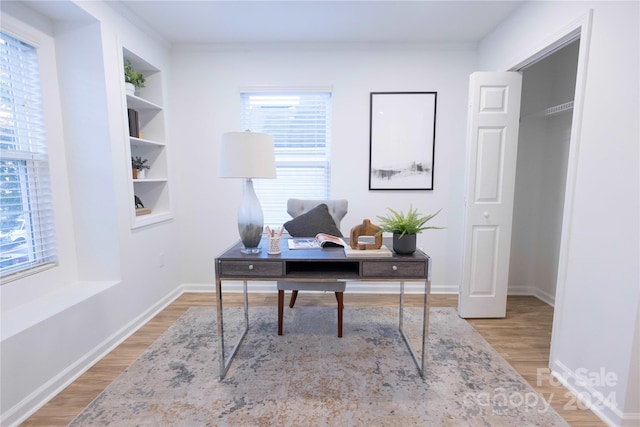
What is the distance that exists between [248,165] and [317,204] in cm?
115

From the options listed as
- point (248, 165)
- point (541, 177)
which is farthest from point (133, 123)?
point (541, 177)

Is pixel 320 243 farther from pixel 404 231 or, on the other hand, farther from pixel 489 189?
pixel 489 189

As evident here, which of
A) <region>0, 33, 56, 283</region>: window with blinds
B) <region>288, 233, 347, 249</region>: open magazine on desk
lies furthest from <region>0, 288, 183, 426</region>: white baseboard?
<region>288, 233, 347, 249</region>: open magazine on desk

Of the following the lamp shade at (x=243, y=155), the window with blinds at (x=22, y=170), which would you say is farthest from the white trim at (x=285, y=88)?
the window with blinds at (x=22, y=170)

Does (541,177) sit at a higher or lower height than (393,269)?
higher

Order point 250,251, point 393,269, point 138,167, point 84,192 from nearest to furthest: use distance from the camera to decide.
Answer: point 393,269 → point 250,251 → point 84,192 → point 138,167

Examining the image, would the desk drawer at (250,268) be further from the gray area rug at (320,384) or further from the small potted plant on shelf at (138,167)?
the small potted plant on shelf at (138,167)

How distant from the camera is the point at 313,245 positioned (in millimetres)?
1930

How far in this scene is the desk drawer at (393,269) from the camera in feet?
5.42

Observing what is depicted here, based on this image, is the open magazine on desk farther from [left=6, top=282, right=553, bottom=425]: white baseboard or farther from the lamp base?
[left=6, top=282, right=553, bottom=425]: white baseboard

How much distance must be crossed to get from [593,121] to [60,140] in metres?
3.40

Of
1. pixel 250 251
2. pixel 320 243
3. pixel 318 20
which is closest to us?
pixel 250 251

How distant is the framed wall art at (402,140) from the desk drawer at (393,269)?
148cm

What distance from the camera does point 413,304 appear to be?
2.89 meters
